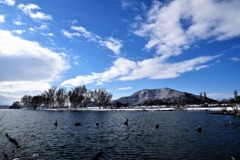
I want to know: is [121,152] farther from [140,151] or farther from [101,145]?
[101,145]

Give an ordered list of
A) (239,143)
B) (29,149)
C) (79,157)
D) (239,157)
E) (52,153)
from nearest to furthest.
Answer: (239,157) < (79,157) < (52,153) < (29,149) < (239,143)

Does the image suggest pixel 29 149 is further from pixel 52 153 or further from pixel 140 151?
pixel 140 151

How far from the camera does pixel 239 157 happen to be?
24109mm

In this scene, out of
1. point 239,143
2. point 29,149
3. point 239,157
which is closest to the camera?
point 239,157

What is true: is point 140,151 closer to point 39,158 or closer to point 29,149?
point 39,158

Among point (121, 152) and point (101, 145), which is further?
point (101, 145)

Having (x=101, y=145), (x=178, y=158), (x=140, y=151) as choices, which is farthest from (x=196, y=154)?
(x=101, y=145)

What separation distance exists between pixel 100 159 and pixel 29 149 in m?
11.2

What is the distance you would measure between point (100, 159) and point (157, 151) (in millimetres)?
7624

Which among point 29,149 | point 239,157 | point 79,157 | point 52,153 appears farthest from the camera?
point 29,149

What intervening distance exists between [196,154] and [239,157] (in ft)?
14.5


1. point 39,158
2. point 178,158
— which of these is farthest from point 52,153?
point 178,158

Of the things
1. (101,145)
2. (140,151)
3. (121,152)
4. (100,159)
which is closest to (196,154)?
(140,151)

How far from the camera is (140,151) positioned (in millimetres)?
28453
